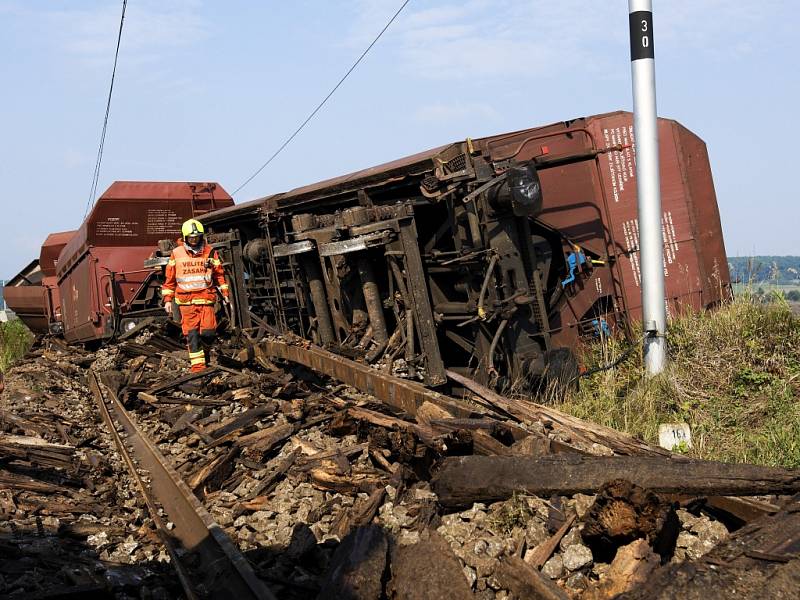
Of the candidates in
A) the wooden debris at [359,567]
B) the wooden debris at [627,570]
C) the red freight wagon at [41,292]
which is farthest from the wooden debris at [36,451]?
the red freight wagon at [41,292]

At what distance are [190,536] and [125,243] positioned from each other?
11.3m

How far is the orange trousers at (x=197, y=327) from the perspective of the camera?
10.6 meters

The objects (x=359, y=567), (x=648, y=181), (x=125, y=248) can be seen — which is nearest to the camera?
(x=359, y=567)

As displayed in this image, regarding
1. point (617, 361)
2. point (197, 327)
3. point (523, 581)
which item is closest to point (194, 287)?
point (197, 327)

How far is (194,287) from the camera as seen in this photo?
425 inches

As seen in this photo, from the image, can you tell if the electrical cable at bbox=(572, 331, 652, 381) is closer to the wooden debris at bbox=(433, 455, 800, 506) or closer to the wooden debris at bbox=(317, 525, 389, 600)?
the wooden debris at bbox=(433, 455, 800, 506)

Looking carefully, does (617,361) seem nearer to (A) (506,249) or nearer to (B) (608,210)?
(A) (506,249)

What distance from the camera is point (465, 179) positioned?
7.43 meters

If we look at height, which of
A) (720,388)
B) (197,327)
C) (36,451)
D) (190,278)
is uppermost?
(190,278)

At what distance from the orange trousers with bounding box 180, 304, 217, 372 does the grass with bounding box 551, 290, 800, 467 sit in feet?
16.8

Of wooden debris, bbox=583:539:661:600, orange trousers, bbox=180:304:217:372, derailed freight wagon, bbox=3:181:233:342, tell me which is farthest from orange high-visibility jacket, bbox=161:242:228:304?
wooden debris, bbox=583:539:661:600

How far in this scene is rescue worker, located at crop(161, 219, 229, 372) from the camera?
35.1 ft

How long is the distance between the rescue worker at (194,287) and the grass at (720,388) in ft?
17.0

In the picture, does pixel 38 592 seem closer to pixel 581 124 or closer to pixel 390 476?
pixel 390 476
